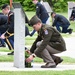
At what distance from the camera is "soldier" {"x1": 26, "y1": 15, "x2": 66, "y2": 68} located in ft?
35.4

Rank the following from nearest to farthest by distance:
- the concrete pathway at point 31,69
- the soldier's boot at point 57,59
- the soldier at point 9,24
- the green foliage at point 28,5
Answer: the concrete pathway at point 31,69 < the soldier's boot at point 57,59 < the soldier at point 9,24 < the green foliage at point 28,5

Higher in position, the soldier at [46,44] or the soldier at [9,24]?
the soldier at [46,44]

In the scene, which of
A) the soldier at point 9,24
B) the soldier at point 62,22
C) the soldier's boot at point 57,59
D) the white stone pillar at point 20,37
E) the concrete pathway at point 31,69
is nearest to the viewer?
the concrete pathway at point 31,69

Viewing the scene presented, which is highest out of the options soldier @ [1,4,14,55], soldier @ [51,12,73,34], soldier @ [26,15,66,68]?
soldier @ [26,15,66,68]

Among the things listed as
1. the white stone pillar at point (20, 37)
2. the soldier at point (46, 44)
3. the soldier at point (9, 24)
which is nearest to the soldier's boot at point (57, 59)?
the soldier at point (46, 44)

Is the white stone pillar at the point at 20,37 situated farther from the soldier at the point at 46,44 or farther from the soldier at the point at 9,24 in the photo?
the soldier at the point at 9,24

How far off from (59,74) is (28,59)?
4.81ft

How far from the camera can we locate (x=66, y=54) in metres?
14.9

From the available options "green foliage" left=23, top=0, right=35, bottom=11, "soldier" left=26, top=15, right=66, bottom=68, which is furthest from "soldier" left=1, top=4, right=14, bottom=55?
"green foliage" left=23, top=0, right=35, bottom=11

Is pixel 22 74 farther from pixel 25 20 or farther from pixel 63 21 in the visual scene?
pixel 63 21

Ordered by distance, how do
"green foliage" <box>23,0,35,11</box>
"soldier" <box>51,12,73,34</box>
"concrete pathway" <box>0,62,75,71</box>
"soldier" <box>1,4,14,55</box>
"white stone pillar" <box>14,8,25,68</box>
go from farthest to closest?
"green foliage" <box>23,0,35,11</box> → "soldier" <box>51,12,73,34</box> → "soldier" <box>1,4,14,55</box> → "white stone pillar" <box>14,8,25,68</box> → "concrete pathway" <box>0,62,75,71</box>

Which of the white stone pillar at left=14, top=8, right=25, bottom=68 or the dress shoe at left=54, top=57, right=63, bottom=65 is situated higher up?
the white stone pillar at left=14, top=8, right=25, bottom=68

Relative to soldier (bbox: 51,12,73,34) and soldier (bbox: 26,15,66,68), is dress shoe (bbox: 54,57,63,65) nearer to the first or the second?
soldier (bbox: 26,15,66,68)

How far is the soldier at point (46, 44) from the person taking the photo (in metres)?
10.8
